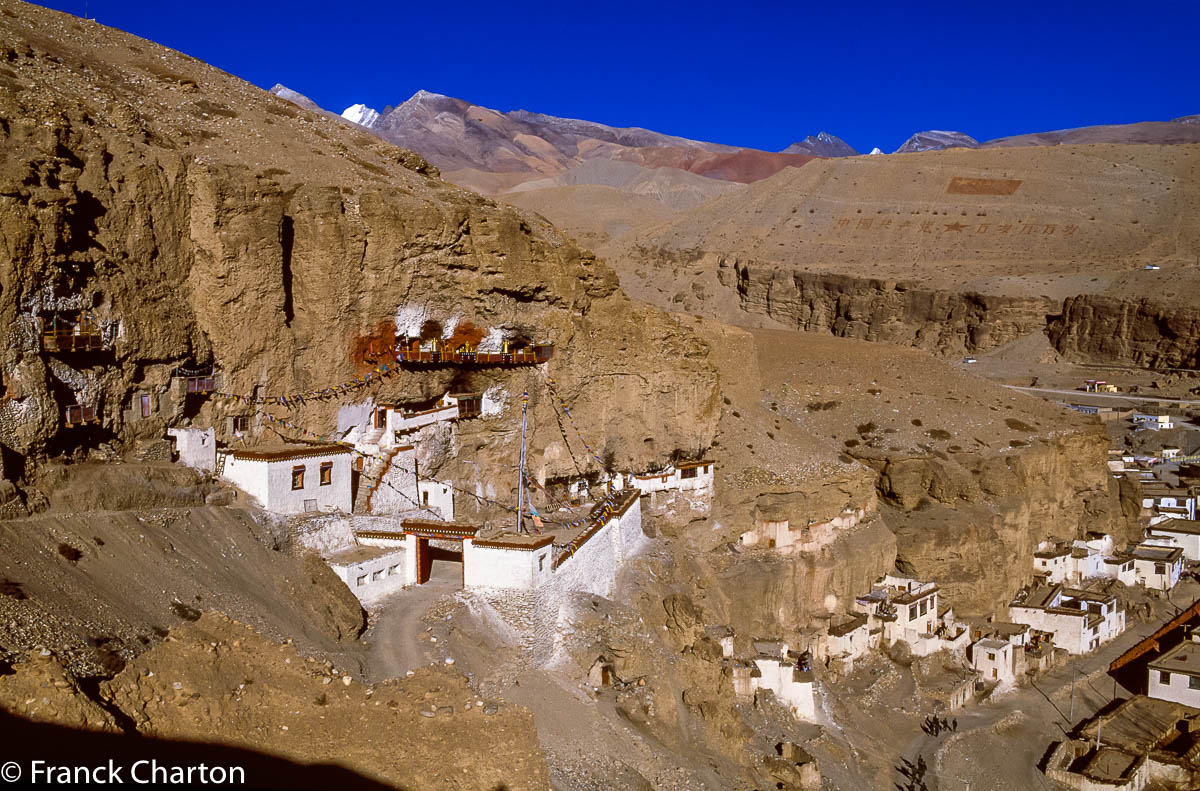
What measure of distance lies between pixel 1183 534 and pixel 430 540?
29886mm

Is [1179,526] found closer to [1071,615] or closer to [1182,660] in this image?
[1071,615]

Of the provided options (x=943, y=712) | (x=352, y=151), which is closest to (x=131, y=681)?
(x=352, y=151)

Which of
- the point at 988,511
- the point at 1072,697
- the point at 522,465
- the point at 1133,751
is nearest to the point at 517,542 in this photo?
the point at 522,465

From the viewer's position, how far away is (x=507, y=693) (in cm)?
1692

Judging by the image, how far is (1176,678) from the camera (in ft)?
95.8

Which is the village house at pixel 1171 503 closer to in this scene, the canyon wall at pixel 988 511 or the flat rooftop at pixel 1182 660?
the canyon wall at pixel 988 511

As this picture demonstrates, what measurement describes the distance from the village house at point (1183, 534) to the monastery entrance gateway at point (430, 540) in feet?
94.3

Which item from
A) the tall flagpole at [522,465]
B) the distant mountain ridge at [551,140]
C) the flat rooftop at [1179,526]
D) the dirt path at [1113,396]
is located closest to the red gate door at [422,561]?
the tall flagpole at [522,465]

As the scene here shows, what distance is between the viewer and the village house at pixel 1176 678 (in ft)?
94.8

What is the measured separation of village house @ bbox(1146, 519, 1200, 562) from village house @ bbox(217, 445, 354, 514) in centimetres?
3064

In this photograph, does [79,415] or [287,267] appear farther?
[287,267]

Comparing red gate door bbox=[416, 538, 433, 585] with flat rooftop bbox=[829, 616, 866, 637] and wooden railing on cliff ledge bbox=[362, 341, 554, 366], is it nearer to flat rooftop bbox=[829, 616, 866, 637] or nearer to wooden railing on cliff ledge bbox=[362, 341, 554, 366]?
wooden railing on cliff ledge bbox=[362, 341, 554, 366]

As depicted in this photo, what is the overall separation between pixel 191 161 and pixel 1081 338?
178ft

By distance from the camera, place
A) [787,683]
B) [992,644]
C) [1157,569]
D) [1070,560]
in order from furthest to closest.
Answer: [1157,569] < [1070,560] < [992,644] < [787,683]
